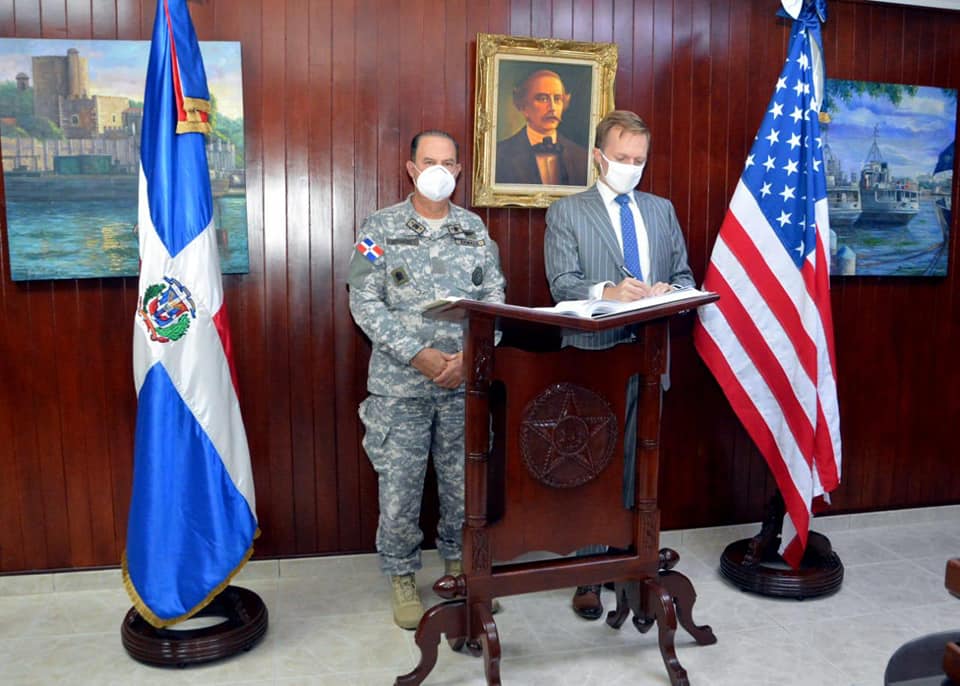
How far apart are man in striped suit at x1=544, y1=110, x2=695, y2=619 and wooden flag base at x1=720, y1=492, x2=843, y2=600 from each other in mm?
585

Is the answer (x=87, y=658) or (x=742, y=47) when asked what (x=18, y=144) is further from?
(x=742, y=47)

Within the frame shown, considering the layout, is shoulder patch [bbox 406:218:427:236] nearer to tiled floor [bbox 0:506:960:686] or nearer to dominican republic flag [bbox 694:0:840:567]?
dominican republic flag [bbox 694:0:840:567]

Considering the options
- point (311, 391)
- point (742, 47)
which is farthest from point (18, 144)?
point (742, 47)

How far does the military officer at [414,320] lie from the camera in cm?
264

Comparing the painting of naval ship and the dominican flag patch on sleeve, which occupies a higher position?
the painting of naval ship

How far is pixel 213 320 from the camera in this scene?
243 cm

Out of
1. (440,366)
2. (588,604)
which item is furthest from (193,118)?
(588,604)

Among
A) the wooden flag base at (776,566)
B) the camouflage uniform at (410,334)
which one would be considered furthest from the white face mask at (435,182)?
the wooden flag base at (776,566)

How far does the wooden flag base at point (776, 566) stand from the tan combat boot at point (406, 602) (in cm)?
115

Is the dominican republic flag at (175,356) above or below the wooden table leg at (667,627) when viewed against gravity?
above

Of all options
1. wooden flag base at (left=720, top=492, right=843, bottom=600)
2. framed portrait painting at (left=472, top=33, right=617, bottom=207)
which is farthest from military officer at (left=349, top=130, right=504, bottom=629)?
wooden flag base at (left=720, top=492, right=843, bottom=600)

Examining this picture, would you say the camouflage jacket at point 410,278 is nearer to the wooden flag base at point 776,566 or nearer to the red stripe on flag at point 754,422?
the red stripe on flag at point 754,422

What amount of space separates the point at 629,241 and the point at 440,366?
74 centimetres

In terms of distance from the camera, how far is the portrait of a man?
3.02m
